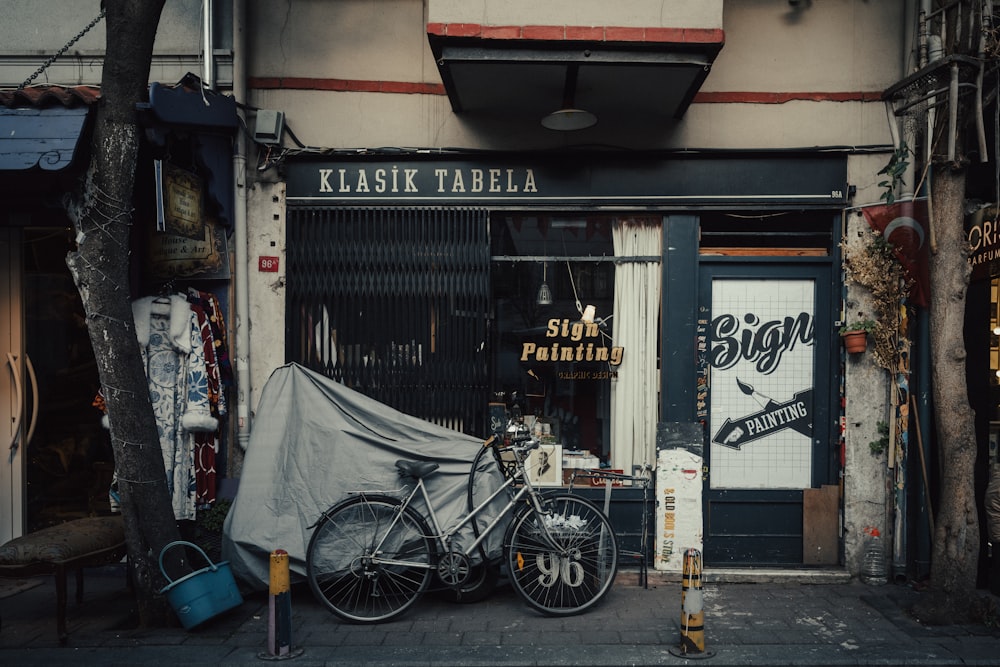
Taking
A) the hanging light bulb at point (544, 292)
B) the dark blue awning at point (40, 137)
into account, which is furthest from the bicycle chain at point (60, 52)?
the hanging light bulb at point (544, 292)

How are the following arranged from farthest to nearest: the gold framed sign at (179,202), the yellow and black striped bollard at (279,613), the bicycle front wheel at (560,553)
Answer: the bicycle front wheel at (560,553), the gold framed sign at (179,202), the yellow and black striped bollard at (279,613)

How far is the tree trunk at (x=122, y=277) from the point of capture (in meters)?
5.22

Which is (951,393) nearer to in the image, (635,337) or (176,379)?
(635,337)

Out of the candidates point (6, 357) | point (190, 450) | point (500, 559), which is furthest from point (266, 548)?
point (6, 357)

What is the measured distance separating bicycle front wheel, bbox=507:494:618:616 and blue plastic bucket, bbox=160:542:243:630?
2.27 meters

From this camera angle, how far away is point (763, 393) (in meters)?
7.00

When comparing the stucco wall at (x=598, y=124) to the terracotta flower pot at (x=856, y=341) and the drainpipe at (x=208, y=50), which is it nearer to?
the drainpipe at (x=208, y=50)

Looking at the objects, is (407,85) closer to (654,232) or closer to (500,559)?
(654,232)

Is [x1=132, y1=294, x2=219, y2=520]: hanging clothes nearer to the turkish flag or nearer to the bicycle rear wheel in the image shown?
the bicycle rear wheel

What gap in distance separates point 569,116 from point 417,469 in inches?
135

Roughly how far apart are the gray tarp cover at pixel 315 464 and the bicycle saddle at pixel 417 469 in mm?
194

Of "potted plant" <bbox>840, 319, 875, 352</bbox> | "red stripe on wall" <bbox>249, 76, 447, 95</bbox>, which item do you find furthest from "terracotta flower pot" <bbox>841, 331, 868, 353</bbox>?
"red stripe on wall" <bbox>249, 76, 447, 95</bbox>

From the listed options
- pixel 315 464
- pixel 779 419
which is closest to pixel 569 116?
pixel 779 419

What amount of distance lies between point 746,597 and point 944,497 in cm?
185
